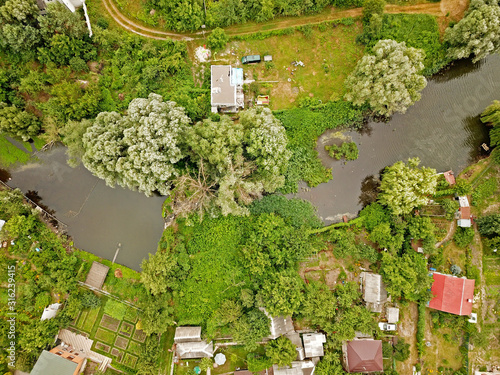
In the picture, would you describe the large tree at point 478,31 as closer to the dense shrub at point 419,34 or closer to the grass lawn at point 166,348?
the dense shrub at point 419,34

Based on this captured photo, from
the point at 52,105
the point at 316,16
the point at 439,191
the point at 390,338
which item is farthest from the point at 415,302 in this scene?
the point at 52,105

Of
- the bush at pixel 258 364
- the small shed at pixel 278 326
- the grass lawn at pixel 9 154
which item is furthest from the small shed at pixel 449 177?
the grass lawn at pixel 9 154

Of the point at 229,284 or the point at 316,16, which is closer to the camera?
the point at 229,284

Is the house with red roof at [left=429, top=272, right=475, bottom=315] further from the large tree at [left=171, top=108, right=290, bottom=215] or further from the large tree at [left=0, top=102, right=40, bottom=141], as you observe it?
the large tree at [left=0, top=102, right=40, bottom=141]

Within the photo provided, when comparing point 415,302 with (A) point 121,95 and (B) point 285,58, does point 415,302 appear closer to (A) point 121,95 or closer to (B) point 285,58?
(B) point 285,58

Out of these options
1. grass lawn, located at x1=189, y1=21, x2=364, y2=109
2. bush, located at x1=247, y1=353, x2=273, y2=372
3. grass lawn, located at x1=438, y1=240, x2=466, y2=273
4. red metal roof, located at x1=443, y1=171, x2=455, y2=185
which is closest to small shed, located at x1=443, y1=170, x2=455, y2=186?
red metal roof, located at x1=443, y1=171, x2=455, y2=185
